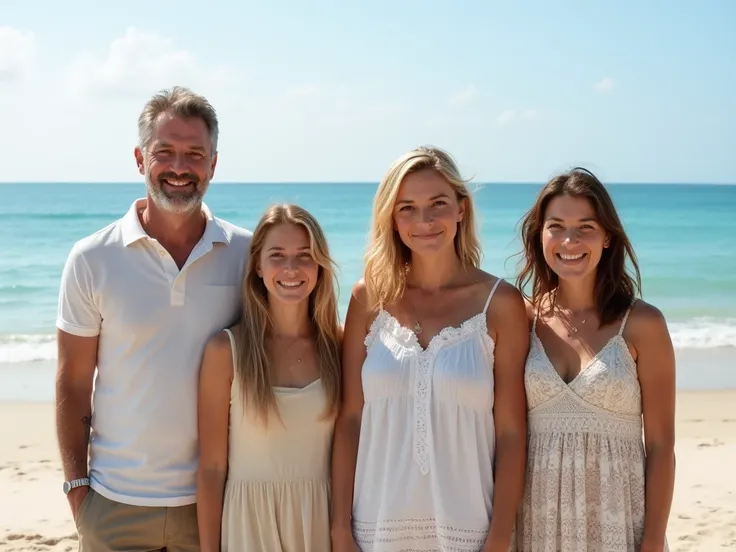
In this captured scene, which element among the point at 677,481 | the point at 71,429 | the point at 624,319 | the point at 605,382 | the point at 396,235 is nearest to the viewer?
the point at 605,382

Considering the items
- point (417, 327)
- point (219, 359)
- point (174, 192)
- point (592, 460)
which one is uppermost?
point (174, 192)

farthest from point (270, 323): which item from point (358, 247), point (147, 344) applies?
point (358, 247)

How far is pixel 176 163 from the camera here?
3.88 meters

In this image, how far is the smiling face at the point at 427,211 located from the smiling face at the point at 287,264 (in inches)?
18.6

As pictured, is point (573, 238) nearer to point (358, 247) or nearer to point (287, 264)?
point (287, 264)

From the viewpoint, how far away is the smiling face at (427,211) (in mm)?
3777

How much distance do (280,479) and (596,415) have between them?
1436 millimetres

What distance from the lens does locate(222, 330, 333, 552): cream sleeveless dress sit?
3.74 meters

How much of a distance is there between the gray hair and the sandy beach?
12.9 ft

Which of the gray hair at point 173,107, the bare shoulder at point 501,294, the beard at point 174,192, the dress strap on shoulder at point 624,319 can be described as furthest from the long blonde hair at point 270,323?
the dress strap on shoulder at point 624,319

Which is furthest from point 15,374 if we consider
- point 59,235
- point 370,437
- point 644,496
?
point 59,235

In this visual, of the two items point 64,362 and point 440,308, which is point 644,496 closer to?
point 440,308

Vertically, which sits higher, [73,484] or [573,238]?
[573,238]

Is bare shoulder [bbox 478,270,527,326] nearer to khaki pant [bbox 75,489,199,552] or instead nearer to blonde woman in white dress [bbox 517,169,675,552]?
blonde woman in white dress [bbox 517,169,675,552]
